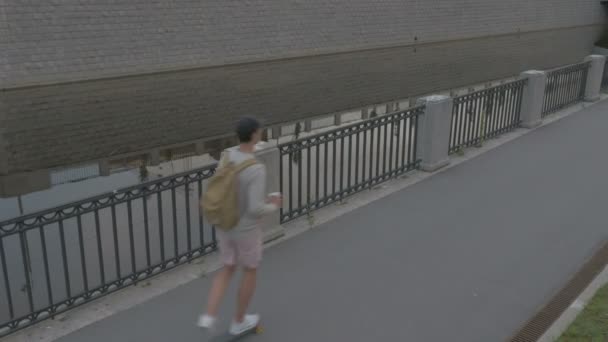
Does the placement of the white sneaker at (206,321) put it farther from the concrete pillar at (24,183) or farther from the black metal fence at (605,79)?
the black metal fence at (605,79)

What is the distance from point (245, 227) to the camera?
3.80 meters

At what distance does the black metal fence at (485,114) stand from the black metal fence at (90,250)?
4109 millimetres

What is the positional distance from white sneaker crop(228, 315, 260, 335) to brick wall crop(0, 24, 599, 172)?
10910 millimetres

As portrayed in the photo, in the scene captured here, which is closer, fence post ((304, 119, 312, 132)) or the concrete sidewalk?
the concrete sidewalk

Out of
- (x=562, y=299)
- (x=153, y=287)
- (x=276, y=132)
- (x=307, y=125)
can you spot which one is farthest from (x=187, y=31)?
(x=562, y=299)

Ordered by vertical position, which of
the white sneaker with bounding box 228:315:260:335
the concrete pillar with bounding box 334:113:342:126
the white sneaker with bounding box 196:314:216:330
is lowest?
the concrete pillar with bounding box 334:113:342:126

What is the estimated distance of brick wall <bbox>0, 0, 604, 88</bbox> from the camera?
14.6m

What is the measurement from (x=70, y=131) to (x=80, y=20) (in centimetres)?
312

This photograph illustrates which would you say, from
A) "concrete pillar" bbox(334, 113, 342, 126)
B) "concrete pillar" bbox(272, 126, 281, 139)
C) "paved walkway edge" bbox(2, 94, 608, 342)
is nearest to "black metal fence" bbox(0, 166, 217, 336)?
"paved walkway edge" bbox(2, 94, 608, 342)

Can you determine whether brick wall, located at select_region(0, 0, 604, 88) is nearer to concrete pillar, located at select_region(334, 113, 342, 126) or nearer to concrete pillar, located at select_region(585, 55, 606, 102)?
concrete pillar, located at select_region(334, 113, 342, 126)

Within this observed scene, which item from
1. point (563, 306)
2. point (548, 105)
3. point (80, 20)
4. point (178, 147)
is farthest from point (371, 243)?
point (80, 20)

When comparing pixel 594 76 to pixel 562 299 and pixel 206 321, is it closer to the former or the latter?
pixel 562 299

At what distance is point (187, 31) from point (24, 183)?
7445mm

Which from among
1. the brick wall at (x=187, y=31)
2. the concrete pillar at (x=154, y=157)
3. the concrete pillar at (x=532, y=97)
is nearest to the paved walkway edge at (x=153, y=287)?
the concrete pillar at (x=532, y=97)
